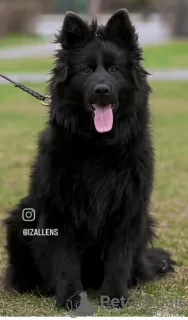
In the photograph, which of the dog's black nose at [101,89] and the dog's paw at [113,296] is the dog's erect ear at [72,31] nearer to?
the dog's black nose at [101,89]

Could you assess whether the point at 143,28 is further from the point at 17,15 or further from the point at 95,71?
the point at 95,71

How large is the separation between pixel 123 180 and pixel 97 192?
0.71ft

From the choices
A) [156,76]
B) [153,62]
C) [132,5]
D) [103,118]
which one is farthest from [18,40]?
[103,118]

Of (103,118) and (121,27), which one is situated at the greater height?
(121,27)

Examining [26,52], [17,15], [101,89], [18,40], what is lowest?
[101,89]

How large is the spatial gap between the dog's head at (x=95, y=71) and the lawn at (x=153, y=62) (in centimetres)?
2233

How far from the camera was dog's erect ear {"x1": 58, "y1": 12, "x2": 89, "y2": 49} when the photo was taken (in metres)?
4.62

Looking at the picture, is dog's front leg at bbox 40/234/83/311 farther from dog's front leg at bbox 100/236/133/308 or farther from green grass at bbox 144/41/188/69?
green grass at bbox 144/41/188/69

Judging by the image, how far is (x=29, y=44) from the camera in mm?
49406

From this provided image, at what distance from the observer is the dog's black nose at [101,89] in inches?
174

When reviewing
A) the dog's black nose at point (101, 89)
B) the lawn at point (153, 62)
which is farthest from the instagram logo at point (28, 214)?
the lawn at point (153, 62)

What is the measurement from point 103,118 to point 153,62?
31.5 m

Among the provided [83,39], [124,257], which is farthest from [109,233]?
[83,39]

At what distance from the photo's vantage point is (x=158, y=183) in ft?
32.1
